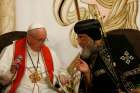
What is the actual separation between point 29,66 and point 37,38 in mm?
311

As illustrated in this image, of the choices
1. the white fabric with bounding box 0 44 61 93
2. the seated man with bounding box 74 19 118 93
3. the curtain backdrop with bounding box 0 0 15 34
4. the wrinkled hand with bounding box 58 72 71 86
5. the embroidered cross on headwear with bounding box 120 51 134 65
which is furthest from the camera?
the curtain backdrop with bounding box 0 0 15 34

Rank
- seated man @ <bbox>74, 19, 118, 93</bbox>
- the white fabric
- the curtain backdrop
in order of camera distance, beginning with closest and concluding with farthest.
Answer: seated man @ <bbox>74, 19, 118, 93</bbox>
the white fabric
the curtain backdrop

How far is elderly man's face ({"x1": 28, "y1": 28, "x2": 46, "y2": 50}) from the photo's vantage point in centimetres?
385

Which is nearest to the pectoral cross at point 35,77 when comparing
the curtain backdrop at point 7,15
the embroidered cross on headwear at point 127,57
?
the curtain backdrop at point 7,15

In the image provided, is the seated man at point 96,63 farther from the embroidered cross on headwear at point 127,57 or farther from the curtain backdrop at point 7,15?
the curtain backdrop at point 7,15

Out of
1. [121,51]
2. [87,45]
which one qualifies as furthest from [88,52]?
[121,51]

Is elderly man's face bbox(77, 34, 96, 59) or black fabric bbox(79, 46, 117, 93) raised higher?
elderly man's face bbox(77, 34, 96, 59)

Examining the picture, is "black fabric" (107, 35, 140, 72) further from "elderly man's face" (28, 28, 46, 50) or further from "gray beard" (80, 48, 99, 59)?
"elderly man's face" (28, 28, 46, 50)

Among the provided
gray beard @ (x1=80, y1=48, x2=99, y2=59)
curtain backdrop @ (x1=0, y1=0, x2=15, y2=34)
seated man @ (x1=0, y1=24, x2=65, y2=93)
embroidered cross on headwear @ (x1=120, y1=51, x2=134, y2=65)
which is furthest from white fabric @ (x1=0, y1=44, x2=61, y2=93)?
embroidered cross on headwear @ (x1=120, y1=51, x2=134, y2=65)

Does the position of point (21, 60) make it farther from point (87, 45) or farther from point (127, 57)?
point (127, 57)

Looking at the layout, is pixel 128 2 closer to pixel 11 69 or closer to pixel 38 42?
pixel 38 42

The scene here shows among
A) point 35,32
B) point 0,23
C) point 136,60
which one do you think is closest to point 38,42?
point 35,32

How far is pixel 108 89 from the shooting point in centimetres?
330

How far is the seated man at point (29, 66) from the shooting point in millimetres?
3773
